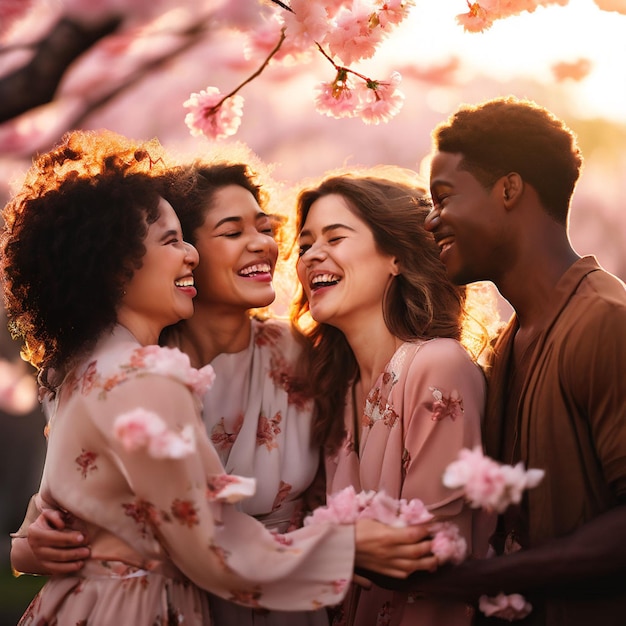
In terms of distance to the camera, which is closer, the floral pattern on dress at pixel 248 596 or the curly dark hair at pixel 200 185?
the floral pattern on dress at pixel 248 596

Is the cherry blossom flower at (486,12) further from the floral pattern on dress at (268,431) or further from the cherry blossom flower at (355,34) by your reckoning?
the floral pattern on dress at (268,431)

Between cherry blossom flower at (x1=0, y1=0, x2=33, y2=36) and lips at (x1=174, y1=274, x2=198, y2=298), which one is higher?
cherry blossom flower at (x1=0, y1=0, x2=33, y2=36)

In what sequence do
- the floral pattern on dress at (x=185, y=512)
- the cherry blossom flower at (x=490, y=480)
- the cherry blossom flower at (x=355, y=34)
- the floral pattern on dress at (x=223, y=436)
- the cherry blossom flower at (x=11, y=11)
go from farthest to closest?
the cherry blossom flower at (x=11, y=11)
the cherry blossom flower at (x=355, y=34)
the floral pattern on dress at (x=223, y=436)
the floral pattern on dress at (x=185, y=512)
the cherry blossom flower at (x=490, y=480)

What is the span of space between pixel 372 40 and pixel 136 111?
548cm

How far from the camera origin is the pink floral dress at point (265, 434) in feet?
11.0

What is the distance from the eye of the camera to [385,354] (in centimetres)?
350

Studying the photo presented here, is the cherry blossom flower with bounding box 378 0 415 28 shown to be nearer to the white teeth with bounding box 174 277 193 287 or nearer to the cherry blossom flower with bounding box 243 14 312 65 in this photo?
the cherry blossom flower with bounding box 243 14 312 65

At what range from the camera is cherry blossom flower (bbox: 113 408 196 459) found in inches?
97.8

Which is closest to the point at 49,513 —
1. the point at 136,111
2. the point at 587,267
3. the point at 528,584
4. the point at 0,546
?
the point at 528,584

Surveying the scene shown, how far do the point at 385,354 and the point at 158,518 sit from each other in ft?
3.72

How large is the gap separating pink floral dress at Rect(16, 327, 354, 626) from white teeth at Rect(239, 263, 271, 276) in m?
0.78

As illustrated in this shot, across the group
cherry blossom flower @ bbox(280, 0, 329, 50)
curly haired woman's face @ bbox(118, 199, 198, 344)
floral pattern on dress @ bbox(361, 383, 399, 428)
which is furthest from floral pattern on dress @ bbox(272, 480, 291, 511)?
cherry blossom flower @ bbox(280, 0, 329, 50)

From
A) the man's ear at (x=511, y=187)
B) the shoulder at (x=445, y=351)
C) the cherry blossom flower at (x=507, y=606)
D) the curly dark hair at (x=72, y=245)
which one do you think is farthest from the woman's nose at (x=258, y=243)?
the cherry blossom flower at (x=507, y=606)

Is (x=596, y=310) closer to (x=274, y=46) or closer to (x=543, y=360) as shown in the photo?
(x=543, y=360)
